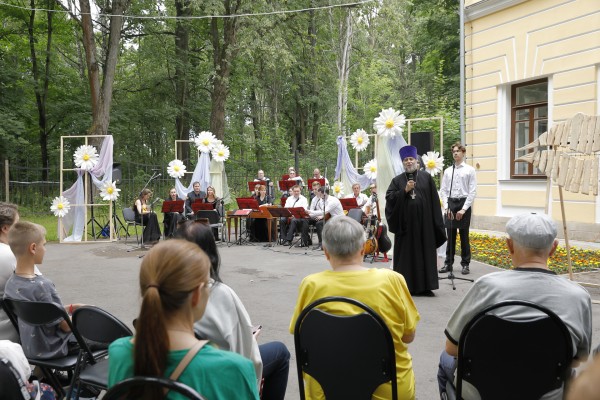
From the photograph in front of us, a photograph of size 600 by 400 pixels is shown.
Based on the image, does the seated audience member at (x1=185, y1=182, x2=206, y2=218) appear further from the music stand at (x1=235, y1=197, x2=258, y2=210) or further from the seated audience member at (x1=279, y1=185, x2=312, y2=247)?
the seated audience member at (x1=279, y1=185, x2=312, y2=247)

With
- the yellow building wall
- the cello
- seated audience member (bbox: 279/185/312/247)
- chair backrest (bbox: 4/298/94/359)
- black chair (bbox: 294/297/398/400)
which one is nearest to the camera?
black chair (bbox: 294/297/398/400)

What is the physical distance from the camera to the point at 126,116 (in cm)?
2859

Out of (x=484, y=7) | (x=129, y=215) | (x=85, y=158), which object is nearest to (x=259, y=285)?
(x=129, y=215)

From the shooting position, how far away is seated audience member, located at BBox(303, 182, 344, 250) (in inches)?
548

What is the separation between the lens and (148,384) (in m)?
1.67

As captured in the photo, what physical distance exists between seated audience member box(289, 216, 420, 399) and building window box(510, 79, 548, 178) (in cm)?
1151

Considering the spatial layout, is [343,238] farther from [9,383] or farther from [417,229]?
[417,229]

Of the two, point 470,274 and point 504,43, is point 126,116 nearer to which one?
point 504,43

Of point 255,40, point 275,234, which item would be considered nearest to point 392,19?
point 255,40

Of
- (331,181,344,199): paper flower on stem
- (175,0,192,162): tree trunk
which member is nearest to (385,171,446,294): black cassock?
(331,181,344,199): paper flower on stem

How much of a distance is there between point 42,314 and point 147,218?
471 inches

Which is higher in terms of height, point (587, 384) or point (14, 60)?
point (14, 60)

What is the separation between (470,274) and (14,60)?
80.6 ft

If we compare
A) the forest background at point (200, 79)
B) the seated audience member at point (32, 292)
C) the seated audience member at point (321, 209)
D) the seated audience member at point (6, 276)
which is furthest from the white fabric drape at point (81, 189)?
the seated audience member at point (32, 292)
